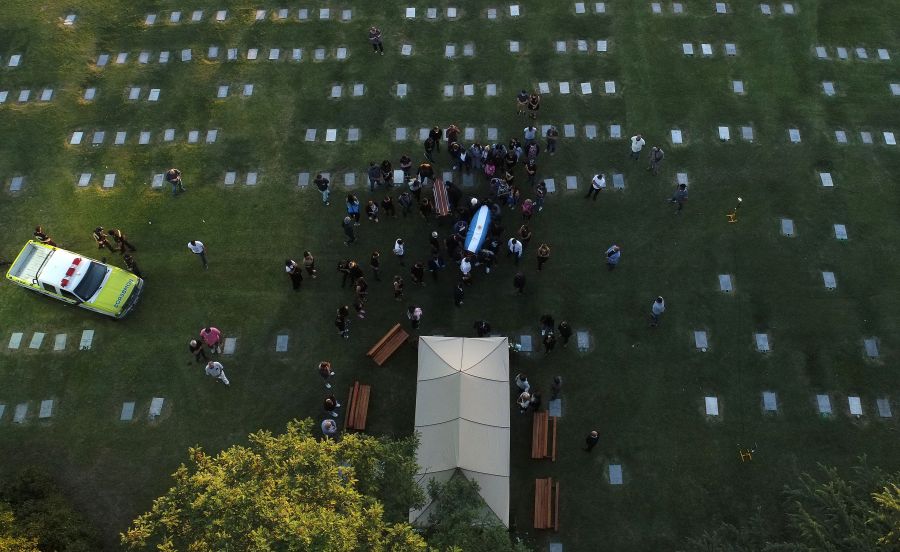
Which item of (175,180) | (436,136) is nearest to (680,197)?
(436,136)

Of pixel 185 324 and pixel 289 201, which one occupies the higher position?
pixel 289 201

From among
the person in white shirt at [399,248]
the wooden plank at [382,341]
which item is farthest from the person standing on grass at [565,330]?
the person in white shirt at [399,248]

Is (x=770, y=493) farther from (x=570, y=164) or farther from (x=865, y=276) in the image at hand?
(x=570, y=164)

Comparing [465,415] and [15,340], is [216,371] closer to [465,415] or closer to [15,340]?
[15,340]

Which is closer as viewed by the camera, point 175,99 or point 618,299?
point 618,299

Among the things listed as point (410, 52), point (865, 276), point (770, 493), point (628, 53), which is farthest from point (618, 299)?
point (410, 52)
